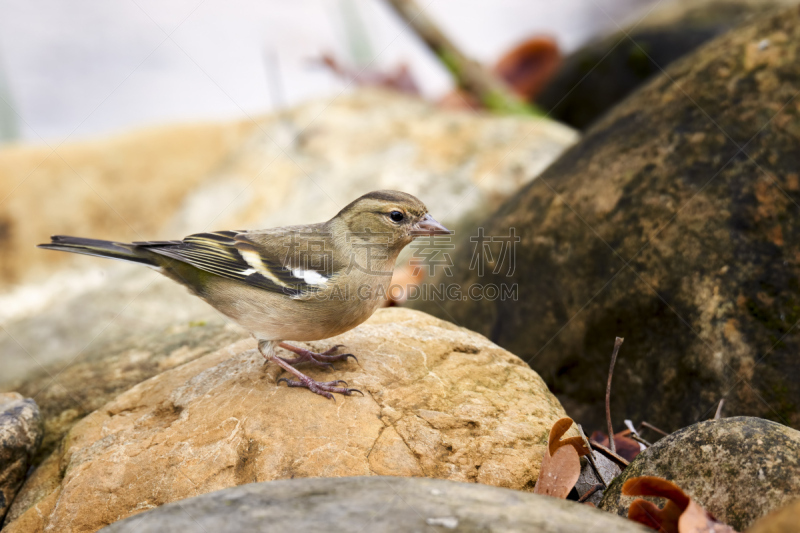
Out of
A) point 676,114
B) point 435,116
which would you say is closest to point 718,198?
point 676,114

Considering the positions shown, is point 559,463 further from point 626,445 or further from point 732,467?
point 626,445

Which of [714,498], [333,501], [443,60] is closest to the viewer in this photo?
[333,501]

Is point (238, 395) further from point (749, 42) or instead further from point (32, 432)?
point (749, 42)

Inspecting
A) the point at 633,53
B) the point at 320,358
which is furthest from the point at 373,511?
the point at 633,53

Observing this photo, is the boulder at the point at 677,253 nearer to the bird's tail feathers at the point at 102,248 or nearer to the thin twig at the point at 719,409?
the thin twig at the point at 719,409

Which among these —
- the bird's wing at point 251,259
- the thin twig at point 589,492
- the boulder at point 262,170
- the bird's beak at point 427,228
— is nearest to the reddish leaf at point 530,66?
the boulder at point 262,170

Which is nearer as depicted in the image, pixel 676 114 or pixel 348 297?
pixel 348 297

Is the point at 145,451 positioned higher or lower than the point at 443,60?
lower

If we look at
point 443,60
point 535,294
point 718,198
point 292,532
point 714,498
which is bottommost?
point 714,498
